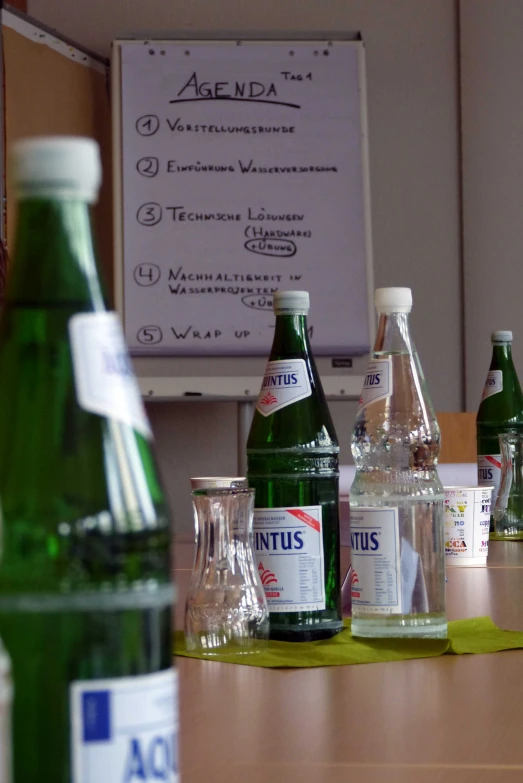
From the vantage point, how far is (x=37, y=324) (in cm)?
28

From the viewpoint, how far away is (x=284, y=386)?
2.65ft

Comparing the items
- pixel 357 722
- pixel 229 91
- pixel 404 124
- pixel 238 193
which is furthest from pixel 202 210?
pixel 357 722

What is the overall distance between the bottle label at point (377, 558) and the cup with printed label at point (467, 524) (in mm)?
602

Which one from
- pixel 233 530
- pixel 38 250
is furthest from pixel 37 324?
pixel 233 530

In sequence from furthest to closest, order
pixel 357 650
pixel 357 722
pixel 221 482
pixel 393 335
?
1. pixel 221 482
2. pixel 393 335
3. pixel 357 650
4. pixel 357 722

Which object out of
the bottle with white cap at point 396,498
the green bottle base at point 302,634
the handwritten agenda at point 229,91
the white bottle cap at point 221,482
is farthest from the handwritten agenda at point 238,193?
the green bottle base at point 302,634

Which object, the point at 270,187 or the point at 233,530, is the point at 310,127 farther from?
the point at 233,530

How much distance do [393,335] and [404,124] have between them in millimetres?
2930

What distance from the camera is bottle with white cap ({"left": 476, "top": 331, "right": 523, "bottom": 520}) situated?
1.79 metres

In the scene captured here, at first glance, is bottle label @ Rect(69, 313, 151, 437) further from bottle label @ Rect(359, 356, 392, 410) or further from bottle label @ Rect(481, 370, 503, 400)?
bottle label @ Rect(481, 370, 503, 400)

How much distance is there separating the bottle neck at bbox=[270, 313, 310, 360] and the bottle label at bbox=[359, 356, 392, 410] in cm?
5

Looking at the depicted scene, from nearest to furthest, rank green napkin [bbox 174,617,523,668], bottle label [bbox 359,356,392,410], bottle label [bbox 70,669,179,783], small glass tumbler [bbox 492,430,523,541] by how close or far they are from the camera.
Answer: bottle label [bbox 70,669,179,783] → green napkin [bbox 174,617,523,668] → bottle label [bbox 359,356,392,410] → small glass tumbler [bbox 492,430,523,541]

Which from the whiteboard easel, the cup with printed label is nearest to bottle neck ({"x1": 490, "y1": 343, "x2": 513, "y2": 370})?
the cup with printed label

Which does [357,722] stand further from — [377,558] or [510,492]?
[510,492]
